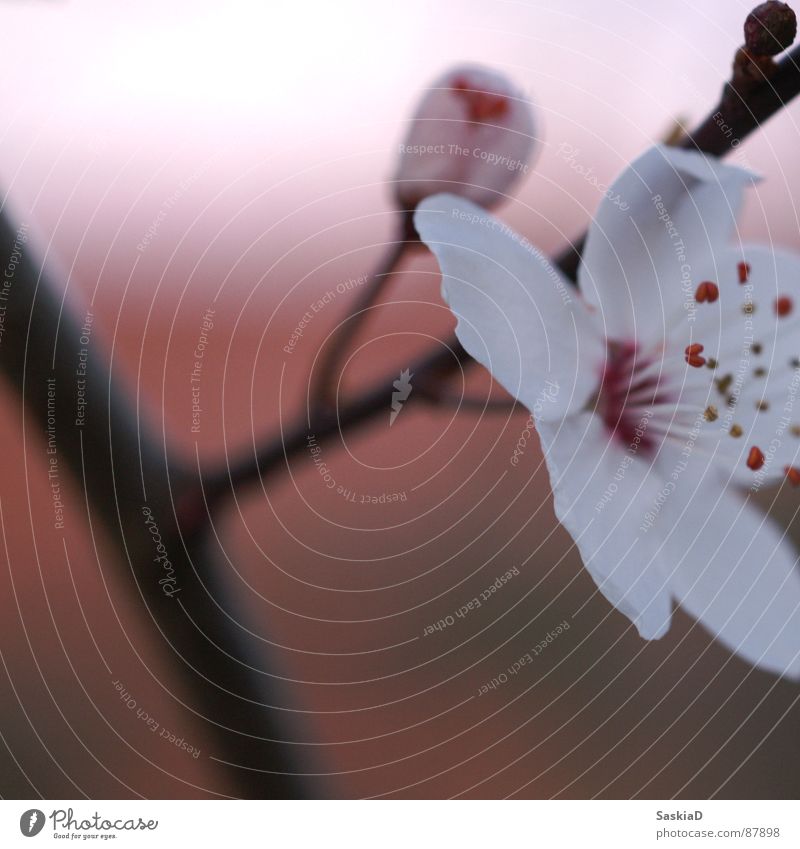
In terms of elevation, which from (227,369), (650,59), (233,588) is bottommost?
(233,588)

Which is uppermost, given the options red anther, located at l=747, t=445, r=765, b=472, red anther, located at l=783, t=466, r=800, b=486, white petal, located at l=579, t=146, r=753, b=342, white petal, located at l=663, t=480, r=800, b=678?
white petal, located at l=579, t=146, r=753, b=342

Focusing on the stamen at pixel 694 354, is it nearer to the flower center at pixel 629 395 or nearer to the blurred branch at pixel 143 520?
the flower center at pixel 629 395

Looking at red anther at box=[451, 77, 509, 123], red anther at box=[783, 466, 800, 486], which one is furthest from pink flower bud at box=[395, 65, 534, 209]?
red anther at box=[783, 466, 800, 486]

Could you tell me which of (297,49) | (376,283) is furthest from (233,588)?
(297,49)

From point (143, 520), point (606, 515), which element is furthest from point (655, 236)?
point (143, 520)

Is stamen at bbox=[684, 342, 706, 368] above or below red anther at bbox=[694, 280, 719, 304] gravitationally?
below

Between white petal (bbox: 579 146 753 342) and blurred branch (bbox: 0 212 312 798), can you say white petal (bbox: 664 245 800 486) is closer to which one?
white petal (bbox: 579 146 753 342)
